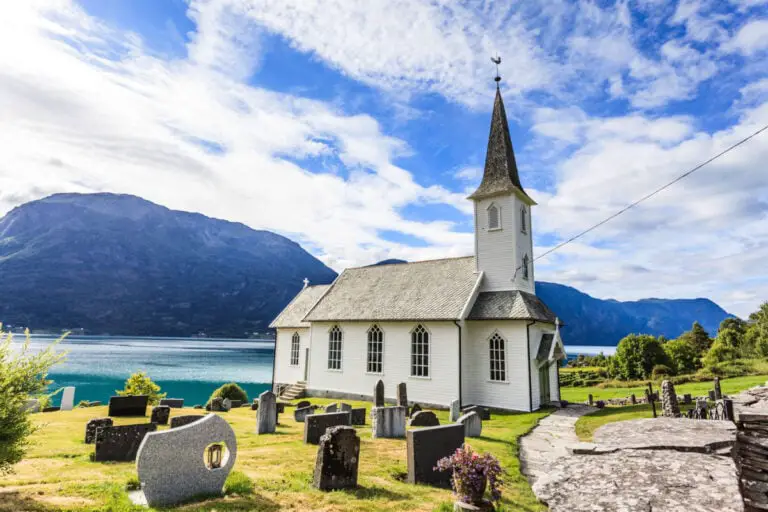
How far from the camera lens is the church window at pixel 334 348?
89.4 feet

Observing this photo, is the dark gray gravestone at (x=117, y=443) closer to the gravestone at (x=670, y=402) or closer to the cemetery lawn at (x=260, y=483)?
the cemetery lawn at (x=260, y=483)

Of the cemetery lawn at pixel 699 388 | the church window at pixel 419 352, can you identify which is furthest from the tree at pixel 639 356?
the church window at pixel 419 352

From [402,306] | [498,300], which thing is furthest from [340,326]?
[498,300]

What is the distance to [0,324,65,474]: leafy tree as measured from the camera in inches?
259

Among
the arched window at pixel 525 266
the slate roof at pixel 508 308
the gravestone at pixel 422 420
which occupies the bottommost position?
the gravestone at pixel 422 420

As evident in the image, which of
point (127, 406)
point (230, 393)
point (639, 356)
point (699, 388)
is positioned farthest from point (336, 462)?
point (639, 356)

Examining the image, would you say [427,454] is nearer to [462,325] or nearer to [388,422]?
[388,422]

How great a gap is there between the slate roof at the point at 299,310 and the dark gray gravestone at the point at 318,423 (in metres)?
18.3

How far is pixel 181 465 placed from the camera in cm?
701

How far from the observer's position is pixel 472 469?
21.6 feet

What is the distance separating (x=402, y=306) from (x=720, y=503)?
2205cm

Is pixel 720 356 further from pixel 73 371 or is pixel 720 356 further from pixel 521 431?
pixel 73 371

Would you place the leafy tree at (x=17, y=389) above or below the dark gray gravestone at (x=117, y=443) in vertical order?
above

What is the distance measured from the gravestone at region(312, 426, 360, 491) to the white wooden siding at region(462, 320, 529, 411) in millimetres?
15060
